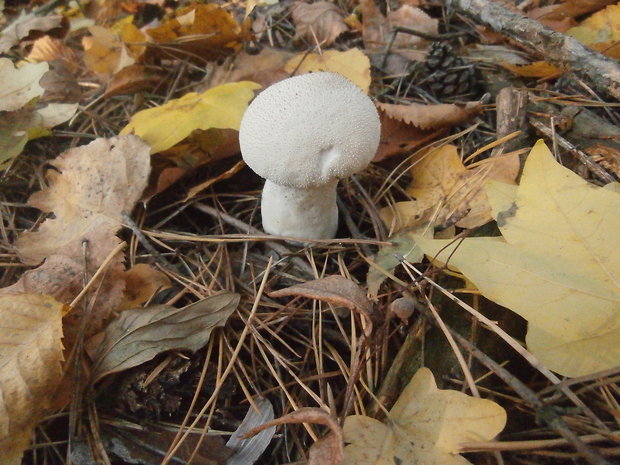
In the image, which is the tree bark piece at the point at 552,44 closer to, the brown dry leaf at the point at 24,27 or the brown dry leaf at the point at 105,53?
the brown dry leaf at the point at 105,53

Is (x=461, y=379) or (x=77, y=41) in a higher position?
(x=77, y=41)

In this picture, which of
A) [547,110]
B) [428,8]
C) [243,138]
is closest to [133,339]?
[243,138]

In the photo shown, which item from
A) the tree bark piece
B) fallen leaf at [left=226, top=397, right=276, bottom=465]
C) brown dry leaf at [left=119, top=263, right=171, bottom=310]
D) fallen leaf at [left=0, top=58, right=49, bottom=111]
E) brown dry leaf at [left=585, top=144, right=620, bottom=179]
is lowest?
fallen leaf at [left=226, top=397, right=276, bottom=465]

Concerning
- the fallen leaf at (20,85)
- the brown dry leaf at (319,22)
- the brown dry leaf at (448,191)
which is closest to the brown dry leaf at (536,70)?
the brown dry leaf at (448,191)

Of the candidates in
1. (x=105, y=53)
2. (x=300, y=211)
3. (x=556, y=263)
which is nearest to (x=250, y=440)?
(x=300, y=211)

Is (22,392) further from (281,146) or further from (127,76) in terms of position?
(127,76)

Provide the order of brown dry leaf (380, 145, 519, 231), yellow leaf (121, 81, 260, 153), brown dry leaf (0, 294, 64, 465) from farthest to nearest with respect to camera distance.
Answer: yellow leaf (121, 81, 260, 153) → brown dry leaf (380, 145, 519, 231) → brown dry leaf (0, 294, 64, 465)

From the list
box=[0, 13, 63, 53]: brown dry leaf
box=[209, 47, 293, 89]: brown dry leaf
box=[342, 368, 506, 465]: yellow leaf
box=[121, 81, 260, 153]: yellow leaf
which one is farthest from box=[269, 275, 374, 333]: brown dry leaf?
box=[0, 13, 63, 53]: brown dry leaf

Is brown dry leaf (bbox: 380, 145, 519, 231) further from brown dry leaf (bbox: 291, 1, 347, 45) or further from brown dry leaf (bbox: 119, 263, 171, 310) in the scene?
brown dry leaf (bbox: 291, 1, 347, 45)
